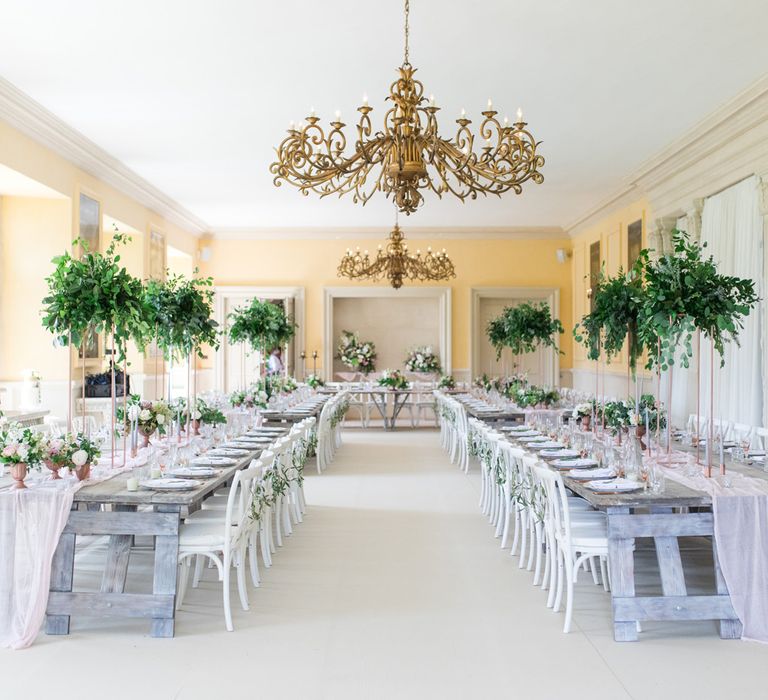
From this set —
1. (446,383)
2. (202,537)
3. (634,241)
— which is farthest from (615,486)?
(446,383)

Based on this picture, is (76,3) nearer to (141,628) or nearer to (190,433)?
(190,433)

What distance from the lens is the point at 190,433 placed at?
7.73m

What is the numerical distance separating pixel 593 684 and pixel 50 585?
2.83 metres

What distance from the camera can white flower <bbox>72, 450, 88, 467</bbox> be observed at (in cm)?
475

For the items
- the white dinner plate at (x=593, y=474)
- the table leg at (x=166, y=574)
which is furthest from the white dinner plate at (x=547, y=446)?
the table leg at (x=166, y=574)

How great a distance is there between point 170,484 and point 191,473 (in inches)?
16.5

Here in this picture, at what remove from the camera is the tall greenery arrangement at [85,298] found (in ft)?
17.4

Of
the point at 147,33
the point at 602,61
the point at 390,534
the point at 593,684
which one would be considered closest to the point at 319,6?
the point at 147,33

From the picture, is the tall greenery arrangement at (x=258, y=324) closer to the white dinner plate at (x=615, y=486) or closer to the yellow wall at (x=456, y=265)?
the yellow wall at (x=456, y=265)

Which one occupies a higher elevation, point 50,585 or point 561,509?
point 561,509

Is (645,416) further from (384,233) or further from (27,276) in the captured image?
(384,233)

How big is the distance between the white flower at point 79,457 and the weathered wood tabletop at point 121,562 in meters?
0.22

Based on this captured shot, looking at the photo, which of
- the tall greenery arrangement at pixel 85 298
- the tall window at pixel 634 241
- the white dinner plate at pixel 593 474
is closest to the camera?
the white dinner plate at pixel 593 474

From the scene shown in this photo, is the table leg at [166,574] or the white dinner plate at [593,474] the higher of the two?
the white dinner plate at [593,474]
